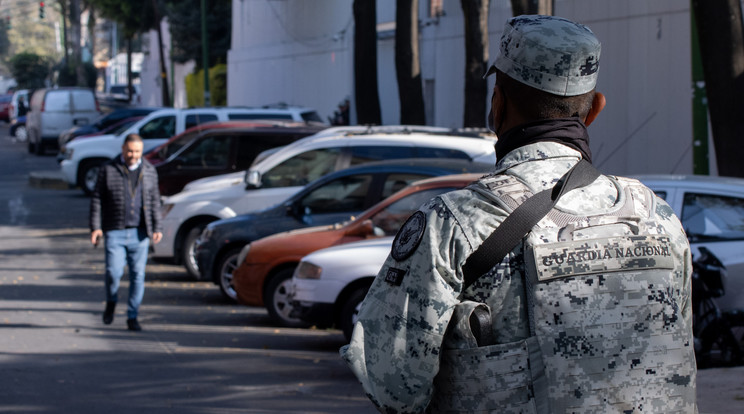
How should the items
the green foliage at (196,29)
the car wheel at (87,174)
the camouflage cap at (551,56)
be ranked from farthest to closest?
1. the green foliage at (196,29)
2. the car wheel at (87,174)
3. the camouflage cap at (551,56)

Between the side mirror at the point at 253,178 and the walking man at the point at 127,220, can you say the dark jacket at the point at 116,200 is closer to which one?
the walking man at the point at 127,220

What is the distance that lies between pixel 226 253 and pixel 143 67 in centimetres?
6272

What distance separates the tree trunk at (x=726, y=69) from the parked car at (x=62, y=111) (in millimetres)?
29128

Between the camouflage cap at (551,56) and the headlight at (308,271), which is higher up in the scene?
the camouflage cap at (551,56)

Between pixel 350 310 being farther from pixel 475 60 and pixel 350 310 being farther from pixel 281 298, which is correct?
pixel 475 60

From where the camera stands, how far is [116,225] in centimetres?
918

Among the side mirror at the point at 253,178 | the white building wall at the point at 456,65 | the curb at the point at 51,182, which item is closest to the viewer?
the side mirror at the point at 253,178

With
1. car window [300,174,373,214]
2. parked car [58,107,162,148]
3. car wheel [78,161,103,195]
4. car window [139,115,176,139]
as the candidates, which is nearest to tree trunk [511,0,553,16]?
car window [300,174,373,214]

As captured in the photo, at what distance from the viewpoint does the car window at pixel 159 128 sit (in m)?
21.6

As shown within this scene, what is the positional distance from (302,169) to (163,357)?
4.64 meters

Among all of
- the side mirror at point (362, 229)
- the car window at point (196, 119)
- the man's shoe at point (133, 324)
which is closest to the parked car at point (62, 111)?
the car window at point (196, 119)

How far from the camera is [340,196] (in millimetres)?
10562

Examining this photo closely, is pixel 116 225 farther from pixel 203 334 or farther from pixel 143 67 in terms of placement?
pixel 143 67

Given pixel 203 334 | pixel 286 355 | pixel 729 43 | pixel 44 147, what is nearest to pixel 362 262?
pixel 286 355
